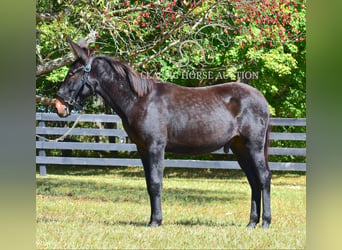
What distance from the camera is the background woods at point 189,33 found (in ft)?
20.7

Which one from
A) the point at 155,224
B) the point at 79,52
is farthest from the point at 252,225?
the point at 79,52

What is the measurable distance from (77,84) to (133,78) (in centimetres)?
61

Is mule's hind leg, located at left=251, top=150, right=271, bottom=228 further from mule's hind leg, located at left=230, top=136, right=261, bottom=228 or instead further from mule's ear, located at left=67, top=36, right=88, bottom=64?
mule's ear, located at left=67, top=36, right=88, bottom=64

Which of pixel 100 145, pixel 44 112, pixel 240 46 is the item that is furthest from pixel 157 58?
pixel 44 112

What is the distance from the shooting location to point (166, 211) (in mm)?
6320

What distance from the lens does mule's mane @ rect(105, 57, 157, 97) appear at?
5.09 metres

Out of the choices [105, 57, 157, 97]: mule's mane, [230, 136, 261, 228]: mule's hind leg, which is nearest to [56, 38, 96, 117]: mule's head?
[105, 57, 157, 97]: mule's mane

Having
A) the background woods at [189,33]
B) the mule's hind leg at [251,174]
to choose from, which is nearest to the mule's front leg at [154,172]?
the mule's hind leg at [251,174]

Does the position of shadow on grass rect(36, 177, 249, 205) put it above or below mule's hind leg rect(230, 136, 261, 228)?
below

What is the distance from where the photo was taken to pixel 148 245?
14.5ft

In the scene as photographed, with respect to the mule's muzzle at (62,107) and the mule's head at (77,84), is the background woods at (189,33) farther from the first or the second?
the mule's muzzle at (62,107)

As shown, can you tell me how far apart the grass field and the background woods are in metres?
1.75
